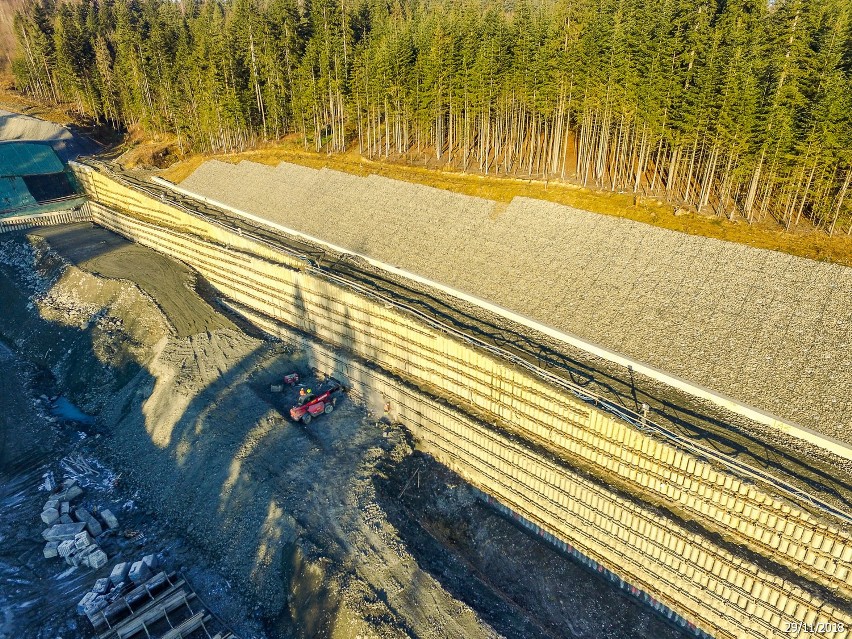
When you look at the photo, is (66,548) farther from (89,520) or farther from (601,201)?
(601,201)

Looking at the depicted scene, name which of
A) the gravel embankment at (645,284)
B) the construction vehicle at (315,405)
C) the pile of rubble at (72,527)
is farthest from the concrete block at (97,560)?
the gravel embankment at (645,284)

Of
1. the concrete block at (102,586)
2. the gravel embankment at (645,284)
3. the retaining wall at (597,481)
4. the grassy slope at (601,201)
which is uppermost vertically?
the grassy slope at (601,201)

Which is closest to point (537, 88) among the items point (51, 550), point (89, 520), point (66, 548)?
point (89, 520)

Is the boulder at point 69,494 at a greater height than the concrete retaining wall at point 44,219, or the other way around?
the concrete retaining wall at point 44,219

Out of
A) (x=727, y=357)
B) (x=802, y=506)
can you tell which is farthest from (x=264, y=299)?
(x=802, y=506)

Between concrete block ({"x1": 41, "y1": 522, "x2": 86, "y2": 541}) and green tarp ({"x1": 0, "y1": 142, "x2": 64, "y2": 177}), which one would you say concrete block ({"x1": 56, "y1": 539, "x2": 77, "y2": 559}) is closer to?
concrete block ({"x1": 41, "y1": 522, "x2": 86, "y2": 541})

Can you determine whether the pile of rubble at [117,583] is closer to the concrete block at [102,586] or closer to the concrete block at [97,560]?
the concrete block at [102,586]

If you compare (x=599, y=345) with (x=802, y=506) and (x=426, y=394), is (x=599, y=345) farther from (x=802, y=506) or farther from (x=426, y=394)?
(x=802, y=506)
